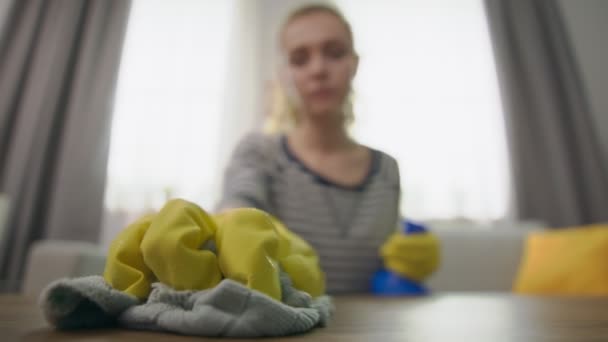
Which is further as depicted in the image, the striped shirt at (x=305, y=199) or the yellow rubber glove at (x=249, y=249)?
the striped shirt at (x=305, y=199)

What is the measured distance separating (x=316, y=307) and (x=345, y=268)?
9.1 inches

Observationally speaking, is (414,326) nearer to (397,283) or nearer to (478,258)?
(397,283)

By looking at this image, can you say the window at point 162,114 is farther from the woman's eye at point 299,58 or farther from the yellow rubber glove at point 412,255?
the yellow rubber glove at point 412,255

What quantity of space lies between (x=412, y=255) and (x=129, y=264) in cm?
32

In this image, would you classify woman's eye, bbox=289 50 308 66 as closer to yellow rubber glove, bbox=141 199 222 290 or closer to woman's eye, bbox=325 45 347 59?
woman's eye, bbox=325 45 347 59

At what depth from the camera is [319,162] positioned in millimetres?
310

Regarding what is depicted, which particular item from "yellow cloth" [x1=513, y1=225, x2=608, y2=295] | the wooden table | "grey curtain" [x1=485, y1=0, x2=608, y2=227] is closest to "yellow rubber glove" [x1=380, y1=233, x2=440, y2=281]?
the wooden table

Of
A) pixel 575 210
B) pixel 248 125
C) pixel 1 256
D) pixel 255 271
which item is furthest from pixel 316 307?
pixel 575 210

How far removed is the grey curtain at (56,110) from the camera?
0.28m

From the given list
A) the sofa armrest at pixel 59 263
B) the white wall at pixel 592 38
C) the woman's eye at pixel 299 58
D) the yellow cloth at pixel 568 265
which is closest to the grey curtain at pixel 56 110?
the sofa armrest at pixel 59 263

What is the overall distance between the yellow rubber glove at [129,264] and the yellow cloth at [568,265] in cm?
85

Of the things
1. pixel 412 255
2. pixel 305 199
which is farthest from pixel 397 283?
pixel 305 199

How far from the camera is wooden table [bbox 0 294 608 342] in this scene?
17 cm

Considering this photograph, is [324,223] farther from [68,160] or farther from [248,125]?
[68,160]
